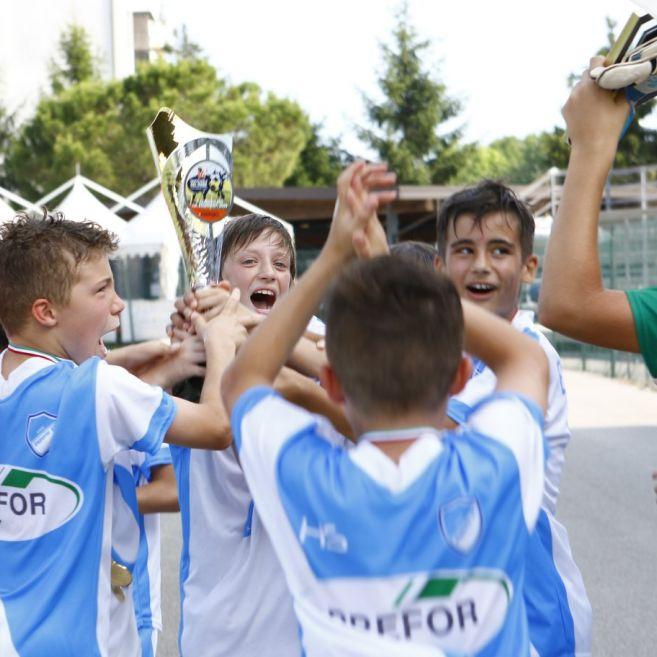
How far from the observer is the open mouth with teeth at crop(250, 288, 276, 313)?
3.59 m

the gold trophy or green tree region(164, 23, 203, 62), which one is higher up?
green tree region(164, 23, 203, 62)

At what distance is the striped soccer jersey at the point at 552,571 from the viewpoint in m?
2.97

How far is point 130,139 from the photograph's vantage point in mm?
40625

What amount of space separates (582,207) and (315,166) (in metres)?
54.3

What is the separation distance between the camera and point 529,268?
372 centimetres

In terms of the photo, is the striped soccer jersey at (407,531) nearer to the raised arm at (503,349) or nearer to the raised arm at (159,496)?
the raised arm at (503,349)

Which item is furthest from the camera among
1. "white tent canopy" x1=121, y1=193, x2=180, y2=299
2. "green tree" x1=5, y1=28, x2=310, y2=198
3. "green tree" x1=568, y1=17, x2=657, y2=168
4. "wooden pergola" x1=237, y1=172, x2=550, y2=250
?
"green tree" x1=568, y1=17, x2=657, y2=168

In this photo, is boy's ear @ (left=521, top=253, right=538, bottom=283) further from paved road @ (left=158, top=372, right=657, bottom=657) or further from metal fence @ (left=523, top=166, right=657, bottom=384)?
metal fence @ (left=523, top=166, right=657, bottom=384)

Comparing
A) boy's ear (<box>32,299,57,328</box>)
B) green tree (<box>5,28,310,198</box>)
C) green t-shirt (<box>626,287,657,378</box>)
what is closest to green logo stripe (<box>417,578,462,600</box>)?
green t-shirt (<box>626,287,657,378</box>)

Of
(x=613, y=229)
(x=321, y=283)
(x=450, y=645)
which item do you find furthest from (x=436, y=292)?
(x=613, y=229)

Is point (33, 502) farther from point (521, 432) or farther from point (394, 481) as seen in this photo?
point (521, 432)

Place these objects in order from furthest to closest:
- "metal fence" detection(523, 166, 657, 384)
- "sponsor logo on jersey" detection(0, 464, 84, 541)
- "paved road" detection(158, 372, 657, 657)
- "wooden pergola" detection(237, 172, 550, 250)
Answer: "wooden pergola" detection(237, 172, 550, 250) < "metal fence" detection(523, 166, 657, 384) < "paved road" detection(158, 372, 657, 657) < "sponsor logo on jersey" detection(0, 464, 84, 541)

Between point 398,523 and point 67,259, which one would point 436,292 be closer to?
point 398,523

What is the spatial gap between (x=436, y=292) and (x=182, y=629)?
1672mm
